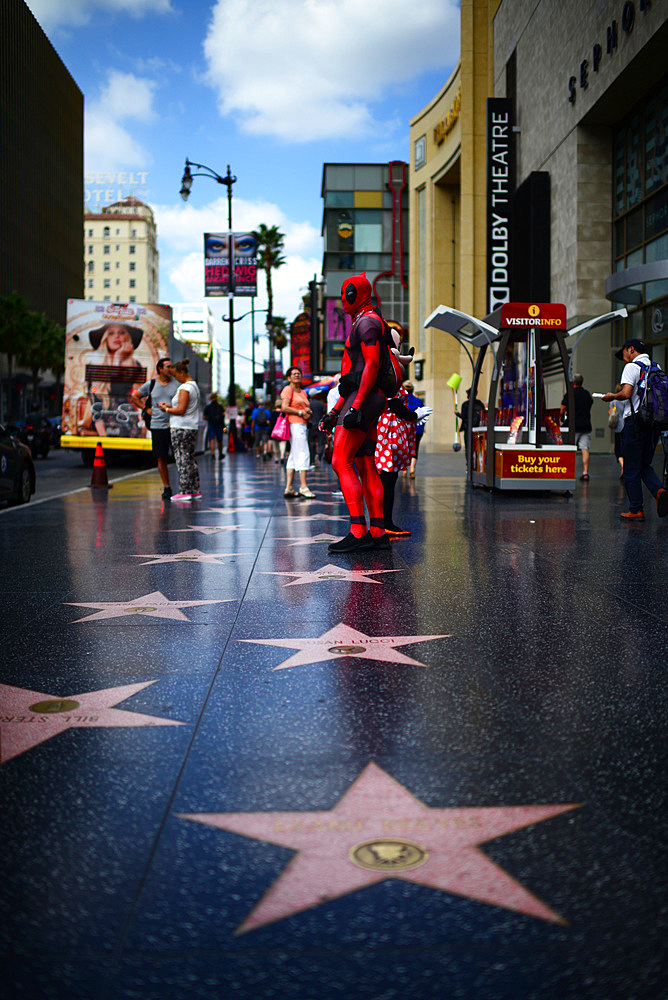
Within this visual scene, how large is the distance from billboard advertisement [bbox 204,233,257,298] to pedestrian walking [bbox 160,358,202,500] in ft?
62.3

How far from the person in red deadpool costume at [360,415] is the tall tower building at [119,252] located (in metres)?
160

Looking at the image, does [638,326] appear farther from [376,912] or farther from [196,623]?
[376,912]

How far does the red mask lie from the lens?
777 centimetres

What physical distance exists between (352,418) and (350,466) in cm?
62

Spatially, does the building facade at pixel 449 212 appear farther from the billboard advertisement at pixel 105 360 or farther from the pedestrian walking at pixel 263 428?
the billboard advertisement at pixel 105 360

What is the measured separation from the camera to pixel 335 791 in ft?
9.13

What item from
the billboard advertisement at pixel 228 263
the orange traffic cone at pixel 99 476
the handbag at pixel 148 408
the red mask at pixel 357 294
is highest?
the billboard advertisement at pixel 228 263

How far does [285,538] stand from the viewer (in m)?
9.19

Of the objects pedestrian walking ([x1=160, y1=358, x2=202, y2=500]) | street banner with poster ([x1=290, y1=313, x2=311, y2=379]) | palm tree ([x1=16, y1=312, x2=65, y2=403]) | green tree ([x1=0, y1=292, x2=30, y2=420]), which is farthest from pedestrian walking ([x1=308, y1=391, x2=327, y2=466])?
street banner with poster ([x1=290, y1=313, x2=311, y2=379])

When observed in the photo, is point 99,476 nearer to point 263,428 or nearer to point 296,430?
point 296,430

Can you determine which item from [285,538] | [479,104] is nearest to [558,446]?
[285,538]

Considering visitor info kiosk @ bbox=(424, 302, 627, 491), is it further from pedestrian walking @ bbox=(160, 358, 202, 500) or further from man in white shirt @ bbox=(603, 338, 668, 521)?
pedestrian walking @ bbox=(160, 358, 202, 500)

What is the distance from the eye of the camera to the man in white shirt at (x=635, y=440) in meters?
10.1

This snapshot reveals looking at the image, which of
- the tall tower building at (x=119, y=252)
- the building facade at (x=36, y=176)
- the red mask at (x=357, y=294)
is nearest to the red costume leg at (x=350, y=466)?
the red mask at (x=357, y=294)
